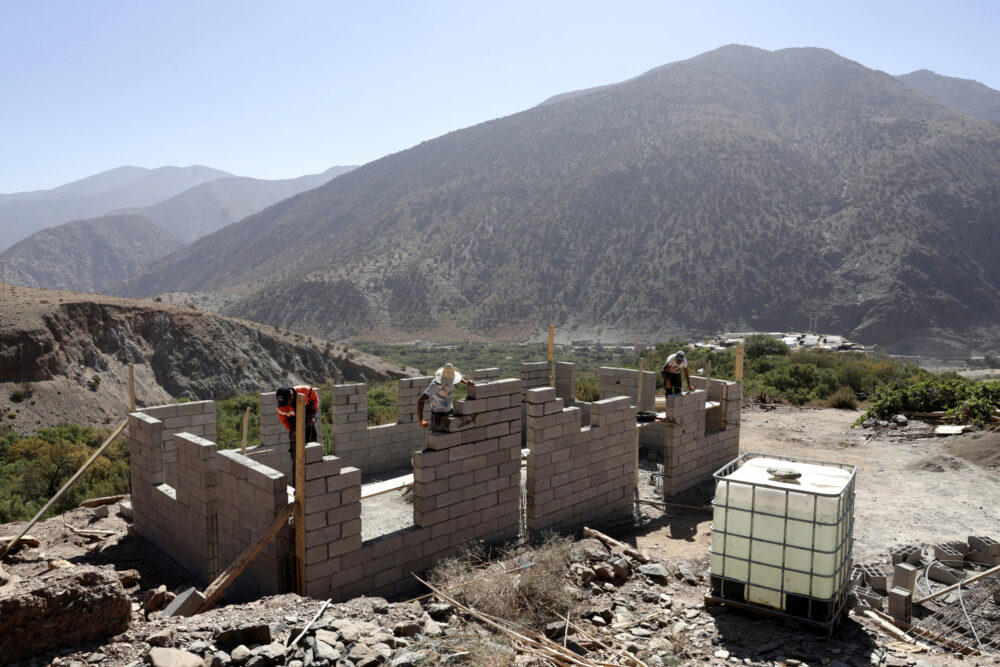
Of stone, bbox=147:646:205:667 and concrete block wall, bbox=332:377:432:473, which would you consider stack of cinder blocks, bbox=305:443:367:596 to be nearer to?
stone, bbox=147:646:205:667

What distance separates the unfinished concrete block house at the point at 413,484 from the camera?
600cm

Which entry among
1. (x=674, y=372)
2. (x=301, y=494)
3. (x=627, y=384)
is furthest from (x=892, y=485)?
(x=301, y=494)

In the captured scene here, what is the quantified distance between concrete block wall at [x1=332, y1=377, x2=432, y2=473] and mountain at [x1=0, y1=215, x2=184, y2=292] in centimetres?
12874

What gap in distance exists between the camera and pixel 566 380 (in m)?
13.2

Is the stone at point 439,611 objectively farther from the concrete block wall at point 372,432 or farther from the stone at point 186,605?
the concrete block wall at point 372,432

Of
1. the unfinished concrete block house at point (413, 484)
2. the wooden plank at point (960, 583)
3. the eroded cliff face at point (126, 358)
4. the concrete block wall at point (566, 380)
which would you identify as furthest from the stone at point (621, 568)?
the eroded cliff face at point (126, 358)

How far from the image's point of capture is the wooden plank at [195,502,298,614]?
211 inches

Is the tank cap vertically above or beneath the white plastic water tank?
above

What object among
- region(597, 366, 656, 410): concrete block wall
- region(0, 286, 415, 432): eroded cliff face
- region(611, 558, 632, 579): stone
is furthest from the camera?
region(0, 286, 415, 432): eroded cliff face

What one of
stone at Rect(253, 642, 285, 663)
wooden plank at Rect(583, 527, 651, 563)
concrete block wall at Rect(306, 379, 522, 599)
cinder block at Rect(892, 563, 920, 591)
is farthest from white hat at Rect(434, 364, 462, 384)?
cinder block at Rect(892, 563, 920, 591)

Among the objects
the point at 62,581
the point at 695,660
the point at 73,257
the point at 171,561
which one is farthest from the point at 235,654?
the point at 73,257

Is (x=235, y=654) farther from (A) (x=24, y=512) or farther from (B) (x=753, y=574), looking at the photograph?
(A) (x=24, y=512)

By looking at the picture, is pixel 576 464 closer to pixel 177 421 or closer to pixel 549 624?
pixel 549 624

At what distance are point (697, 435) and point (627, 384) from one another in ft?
7.19
